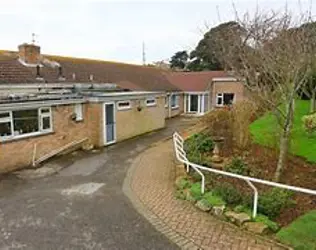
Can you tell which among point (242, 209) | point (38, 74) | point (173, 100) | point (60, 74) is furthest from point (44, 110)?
point (173, 100)

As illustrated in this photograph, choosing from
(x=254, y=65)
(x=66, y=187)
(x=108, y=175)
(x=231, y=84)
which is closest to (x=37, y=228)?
(x=66, y=187)

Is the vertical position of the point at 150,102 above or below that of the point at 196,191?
above

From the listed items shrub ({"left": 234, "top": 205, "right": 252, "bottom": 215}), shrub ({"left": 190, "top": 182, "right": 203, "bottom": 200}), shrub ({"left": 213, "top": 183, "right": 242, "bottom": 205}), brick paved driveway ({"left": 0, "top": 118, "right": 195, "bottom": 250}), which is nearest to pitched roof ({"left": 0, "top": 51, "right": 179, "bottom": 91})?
brick paved driveway ({"left": 0, "top": 118, "right": 195, "bottom": 250})

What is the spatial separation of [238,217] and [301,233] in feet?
4.01

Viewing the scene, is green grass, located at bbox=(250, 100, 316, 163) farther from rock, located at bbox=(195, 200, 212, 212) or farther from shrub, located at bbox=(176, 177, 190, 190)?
rock, located at bbox=(195, 200, 212, 212)

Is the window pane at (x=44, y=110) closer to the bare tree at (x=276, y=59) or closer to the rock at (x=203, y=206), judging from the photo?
the bare tree at (x=276, y=59)

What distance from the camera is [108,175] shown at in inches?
433

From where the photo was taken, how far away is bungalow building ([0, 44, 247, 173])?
40.3 ft

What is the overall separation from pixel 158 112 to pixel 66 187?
12931 mm

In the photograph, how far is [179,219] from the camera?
7051mm

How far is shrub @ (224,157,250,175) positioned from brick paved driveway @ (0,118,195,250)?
320 centimetres

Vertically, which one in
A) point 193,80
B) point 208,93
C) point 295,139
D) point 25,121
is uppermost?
point 193,80

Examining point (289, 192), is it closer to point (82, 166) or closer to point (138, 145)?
point (82, 166)

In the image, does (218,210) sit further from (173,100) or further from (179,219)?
(173,100)
